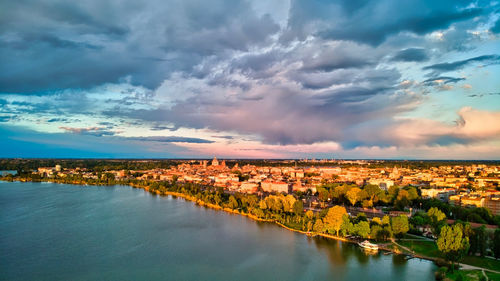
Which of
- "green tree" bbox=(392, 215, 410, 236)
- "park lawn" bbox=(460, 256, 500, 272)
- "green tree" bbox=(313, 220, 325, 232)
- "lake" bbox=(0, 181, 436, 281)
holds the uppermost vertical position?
"green tree" bbox=(392, 215, 410, 236)

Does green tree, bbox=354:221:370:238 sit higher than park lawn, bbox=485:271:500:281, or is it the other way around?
green tree, bbox=354:221:370:238

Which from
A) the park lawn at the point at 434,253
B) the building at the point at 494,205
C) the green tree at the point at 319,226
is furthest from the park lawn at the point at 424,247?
the building at the point at 494,205

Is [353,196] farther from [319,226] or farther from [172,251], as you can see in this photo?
[172,251]

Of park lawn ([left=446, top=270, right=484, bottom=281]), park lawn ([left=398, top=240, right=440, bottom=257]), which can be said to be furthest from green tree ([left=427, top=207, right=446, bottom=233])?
park lawn ([left=446, top=270, right=484, bottom=281])

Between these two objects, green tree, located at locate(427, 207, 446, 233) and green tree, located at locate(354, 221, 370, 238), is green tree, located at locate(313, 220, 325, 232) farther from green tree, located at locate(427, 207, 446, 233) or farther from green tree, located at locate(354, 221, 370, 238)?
green tree, located at locate(427, 207, 446, 233)

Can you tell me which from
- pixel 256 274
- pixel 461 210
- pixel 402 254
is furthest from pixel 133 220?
pixel 461 210

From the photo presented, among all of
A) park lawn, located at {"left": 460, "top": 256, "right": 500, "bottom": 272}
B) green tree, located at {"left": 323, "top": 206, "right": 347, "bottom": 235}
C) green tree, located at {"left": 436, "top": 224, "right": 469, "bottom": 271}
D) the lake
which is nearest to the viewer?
green tree, located at {"left": 436, "top": 224, "right": 469, "bottom": 271}
